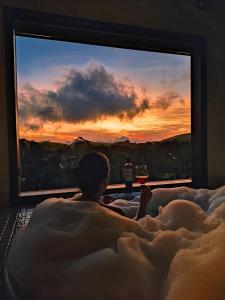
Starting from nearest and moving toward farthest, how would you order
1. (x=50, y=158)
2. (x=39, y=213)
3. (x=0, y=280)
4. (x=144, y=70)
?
(x=0, y=280), (x=39, y=213), (x=50, y=158), (x=144, y=70)

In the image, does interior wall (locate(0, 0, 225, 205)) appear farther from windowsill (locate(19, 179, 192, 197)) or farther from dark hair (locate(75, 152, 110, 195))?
dark hair (locate(75, 152, 110, 195))

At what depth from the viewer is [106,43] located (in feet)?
11.0

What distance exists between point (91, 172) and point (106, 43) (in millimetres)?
2169

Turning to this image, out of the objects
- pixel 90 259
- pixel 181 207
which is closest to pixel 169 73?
pixel 181 207

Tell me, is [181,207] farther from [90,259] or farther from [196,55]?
[196,55]

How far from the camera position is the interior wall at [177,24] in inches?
112

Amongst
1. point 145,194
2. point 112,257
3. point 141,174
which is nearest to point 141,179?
point 141,174

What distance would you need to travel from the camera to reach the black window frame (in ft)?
9.39

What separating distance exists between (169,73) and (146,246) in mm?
2665

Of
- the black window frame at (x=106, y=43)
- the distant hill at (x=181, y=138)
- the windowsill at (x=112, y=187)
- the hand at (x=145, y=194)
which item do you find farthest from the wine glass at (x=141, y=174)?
the hand at (x=145, y=194)

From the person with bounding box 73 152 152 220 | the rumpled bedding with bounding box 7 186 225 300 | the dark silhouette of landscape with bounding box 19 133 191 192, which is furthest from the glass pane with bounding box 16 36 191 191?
the person with bounding box 73 152 152 220

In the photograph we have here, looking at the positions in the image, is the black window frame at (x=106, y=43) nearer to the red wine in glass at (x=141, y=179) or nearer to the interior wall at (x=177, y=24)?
the interior wall at (x=177, y=24)

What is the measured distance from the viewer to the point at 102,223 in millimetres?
1598

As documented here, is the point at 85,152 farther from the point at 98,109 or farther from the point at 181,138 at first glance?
the point at 181,138
